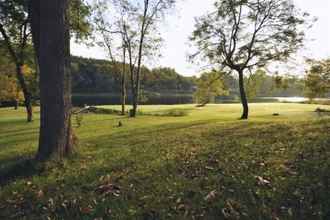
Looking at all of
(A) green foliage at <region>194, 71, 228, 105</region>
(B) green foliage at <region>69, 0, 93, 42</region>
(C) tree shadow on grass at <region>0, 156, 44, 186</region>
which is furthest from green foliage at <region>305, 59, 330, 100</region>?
(C) tree shadow on grass at <region>0, 156, 44, 186</region>

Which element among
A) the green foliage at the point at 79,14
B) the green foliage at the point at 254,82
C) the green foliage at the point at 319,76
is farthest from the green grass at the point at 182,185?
the green foliage at the point at 319,76

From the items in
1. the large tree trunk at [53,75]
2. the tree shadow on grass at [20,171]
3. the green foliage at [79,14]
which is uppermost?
the green foliage at [79,14]

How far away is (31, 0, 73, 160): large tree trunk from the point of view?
269 inches

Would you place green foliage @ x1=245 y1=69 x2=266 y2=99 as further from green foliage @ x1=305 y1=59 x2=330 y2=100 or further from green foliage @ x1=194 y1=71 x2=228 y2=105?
green foliage @ x1=305 y1=59 x2=330 y2=100

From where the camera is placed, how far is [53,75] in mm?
6914

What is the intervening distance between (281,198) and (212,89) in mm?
23598

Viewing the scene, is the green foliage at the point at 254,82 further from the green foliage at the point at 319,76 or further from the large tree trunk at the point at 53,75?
the large tree trunk at the point at 53,75

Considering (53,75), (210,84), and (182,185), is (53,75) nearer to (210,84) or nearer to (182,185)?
(182,185)

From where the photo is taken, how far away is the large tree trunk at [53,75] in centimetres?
684

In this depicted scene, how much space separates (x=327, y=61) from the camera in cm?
2409

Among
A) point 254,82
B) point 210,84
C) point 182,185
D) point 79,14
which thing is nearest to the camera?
point 182,185

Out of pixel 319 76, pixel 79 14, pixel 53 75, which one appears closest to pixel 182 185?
pixel 53 75

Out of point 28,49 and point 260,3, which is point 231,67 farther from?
point 28,49

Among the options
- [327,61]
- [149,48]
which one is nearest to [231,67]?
[327,61]
